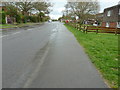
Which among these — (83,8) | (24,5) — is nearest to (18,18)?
(24,5)

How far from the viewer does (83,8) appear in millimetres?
40906

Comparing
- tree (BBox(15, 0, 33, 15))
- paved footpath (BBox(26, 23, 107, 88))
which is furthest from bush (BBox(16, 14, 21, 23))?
paved footpath (BBox(26, 23, 107, 88))

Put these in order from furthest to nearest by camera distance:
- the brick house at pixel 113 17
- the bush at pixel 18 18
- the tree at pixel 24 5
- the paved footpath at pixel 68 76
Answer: the tree at pixel 24 5
the bush at pixel 18 18
the brick house at pixel 113 17
the paved footpath at pixel 68 76

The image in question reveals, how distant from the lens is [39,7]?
43.9 meters

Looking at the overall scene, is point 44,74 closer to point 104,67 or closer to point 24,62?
point 24,62

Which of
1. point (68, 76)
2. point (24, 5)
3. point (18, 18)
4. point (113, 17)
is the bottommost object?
point (68, 76)

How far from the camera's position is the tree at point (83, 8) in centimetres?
Result: 4033

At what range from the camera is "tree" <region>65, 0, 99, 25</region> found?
40331 millimetres

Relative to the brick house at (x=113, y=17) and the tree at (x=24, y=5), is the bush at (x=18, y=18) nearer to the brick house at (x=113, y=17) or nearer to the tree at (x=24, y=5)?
the tree at (x=24, y=5)

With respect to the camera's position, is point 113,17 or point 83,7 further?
point 83,7

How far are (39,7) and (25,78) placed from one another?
→ 142 ft

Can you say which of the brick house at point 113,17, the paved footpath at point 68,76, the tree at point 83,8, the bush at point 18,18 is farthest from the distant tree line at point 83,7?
the paved footpath at point 68,76

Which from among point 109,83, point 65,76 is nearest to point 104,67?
point 109,83

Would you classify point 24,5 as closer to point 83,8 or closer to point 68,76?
point 83,8
